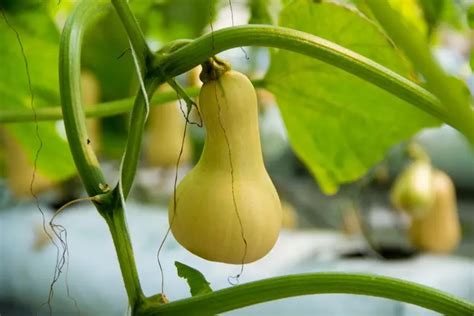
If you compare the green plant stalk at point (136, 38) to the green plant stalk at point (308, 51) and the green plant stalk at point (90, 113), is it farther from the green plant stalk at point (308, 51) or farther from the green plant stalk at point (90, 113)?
the green plant stalk at point (90, 113)

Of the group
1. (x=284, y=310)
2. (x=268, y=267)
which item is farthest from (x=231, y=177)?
(x=268, y=267)

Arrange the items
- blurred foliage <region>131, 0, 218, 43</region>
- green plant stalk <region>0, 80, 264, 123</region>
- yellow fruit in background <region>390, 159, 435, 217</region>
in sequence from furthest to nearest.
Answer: yellow fruit in background <region>390, 159, 435, 217</region>
blurred foliage <region>131, 0, 218, 43</region>
green plant stalk <region>0, 80, 264, 123</region>

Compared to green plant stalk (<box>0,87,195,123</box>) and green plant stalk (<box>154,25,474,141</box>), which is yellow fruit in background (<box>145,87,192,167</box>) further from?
green plant stalk (<box>154,25,474,141</box>)

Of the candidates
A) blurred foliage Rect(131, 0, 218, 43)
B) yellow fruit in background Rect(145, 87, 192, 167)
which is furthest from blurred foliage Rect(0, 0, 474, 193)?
yellow fruit in background Rect(145, 87, 192, 167)

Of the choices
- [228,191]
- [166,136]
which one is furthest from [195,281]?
[166,136]

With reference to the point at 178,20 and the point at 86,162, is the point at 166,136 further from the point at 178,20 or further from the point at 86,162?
the point at 86,162
